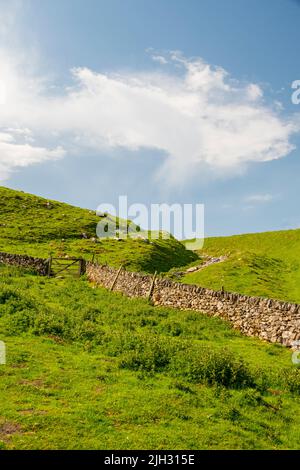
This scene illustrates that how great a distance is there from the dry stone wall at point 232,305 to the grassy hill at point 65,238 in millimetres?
22461

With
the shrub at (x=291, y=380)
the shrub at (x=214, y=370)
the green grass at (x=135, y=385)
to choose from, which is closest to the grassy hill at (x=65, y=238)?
the green grass at (x=135, y=385)

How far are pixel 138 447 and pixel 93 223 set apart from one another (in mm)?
78368

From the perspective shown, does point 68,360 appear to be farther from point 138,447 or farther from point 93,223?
point 93,223

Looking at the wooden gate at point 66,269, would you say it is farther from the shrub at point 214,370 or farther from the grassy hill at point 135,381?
the shrub at point 214,370

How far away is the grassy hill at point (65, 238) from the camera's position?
61.9m

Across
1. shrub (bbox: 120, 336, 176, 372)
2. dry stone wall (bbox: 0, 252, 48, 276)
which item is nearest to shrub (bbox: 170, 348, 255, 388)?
shrub (bbox: 120, 336, 176, 372)

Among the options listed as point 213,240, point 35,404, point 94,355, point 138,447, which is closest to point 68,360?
point 94,355

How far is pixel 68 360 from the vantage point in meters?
17.5

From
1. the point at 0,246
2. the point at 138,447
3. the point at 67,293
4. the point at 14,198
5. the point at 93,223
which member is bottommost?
the point at 138,447

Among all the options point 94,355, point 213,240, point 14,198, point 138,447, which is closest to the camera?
point 138,447

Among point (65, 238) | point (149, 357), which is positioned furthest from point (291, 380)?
point (65, 238)

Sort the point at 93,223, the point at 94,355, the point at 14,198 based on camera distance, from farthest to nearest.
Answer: the point at 14,198 < the point at 93,223 < the point at 94,355

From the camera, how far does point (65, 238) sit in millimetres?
73688

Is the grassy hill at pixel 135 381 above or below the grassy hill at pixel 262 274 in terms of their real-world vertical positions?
below
